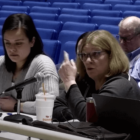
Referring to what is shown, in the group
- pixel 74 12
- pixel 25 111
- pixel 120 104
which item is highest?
pixel 74 12

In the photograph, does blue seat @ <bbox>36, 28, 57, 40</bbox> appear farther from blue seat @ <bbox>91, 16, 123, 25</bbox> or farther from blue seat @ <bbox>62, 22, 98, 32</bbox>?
blue seat @ <bbox>91, 16, 123, 25</bbox>

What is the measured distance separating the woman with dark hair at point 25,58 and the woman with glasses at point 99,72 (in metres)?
0.27

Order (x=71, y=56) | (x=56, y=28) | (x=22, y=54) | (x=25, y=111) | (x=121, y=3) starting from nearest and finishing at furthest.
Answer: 1. (x=25, y=111)
2. (x=22, y=54)
3. (x=71, y=56)
4. (x=56, y=28)
5. (x=121, y=3)

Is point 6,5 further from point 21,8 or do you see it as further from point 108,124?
point 108,124

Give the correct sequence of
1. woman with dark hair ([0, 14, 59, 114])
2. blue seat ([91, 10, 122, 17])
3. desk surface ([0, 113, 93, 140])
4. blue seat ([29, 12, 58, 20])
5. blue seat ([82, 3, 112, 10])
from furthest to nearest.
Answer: blue seat ([82, 3, 112, 10])
blue seat ([29, 12, 58, 20])
blue seat ([91, 10, 122, 17])
woman with dark hair ([0, 14, 59, 114])
desk surface ([0, 113, 93, 140])

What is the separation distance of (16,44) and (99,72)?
49cm

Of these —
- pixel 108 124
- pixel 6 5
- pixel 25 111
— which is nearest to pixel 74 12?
pixel 6 5

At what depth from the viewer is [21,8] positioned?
373 centimetres

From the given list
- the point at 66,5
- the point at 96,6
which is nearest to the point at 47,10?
the point at 66,5

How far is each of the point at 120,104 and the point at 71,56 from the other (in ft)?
4.81

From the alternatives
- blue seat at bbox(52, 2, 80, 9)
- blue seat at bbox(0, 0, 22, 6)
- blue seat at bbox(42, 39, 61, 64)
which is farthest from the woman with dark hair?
blue seat at bbox(0, 0, 22, 6)

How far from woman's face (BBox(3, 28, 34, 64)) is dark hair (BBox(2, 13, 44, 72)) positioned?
2 cm

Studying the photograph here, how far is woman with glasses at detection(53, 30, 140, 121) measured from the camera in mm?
1219

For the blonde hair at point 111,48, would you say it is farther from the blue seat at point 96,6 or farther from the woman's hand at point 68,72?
the blue seat at point 96,6
